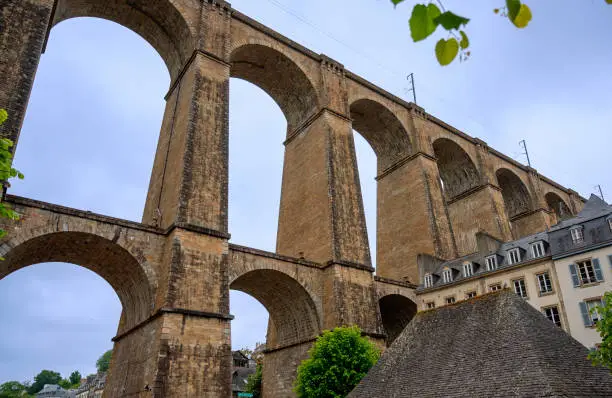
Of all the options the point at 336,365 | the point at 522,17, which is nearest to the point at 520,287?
the point at 336,365

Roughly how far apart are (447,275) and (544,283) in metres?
5.50

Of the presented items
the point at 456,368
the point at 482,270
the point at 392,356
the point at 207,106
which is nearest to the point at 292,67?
the point at 207,106

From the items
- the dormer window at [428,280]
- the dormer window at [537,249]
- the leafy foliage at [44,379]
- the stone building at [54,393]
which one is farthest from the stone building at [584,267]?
the leafy foliage at [44,379]

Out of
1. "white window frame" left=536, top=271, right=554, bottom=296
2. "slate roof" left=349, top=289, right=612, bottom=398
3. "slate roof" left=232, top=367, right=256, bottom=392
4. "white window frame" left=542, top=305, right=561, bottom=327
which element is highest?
"white window frame" left=536, top=271, right=554, bottom=296

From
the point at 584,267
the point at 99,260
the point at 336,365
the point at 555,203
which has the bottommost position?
the point at 336,365

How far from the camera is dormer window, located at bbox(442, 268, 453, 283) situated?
2744cm

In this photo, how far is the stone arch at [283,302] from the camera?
22.1 metres

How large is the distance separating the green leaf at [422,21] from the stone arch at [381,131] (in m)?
30.5

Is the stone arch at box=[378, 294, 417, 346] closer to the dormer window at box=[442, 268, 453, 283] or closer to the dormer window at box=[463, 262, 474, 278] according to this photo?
the dormer window at box=[442, 268, 453, 283]

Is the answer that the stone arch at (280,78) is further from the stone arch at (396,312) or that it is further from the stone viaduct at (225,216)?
the stone arch at (396,312)

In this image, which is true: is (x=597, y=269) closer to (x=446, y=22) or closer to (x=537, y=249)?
(x=537, y=249)

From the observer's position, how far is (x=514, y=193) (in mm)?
44781

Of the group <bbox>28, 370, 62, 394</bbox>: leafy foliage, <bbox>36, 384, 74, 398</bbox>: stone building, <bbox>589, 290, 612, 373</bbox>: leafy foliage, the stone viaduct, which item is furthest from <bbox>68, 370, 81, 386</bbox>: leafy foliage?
<bbox>589, 290, 612, 373</bbox>: leafy foliage

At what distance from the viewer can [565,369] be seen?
10.8 metres
